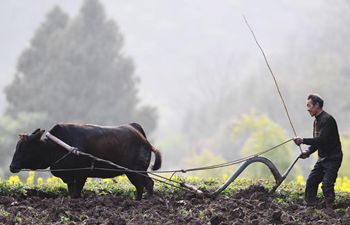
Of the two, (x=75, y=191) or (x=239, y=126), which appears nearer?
(x=75, y=191)

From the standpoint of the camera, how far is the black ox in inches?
418

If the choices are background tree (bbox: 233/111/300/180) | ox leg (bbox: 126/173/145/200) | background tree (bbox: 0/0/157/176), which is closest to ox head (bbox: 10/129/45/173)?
ox leg (bbox: 126/173/145/200)

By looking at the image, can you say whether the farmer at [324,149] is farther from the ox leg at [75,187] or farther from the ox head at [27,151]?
the ox head at [27,151]

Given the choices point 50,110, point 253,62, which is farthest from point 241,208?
point 253,62

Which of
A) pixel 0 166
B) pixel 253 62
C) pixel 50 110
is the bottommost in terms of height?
pixel 0 166

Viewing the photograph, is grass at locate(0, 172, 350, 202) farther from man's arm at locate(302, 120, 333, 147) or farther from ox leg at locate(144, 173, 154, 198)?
man's arm at locate(302, 120, 333, 147)

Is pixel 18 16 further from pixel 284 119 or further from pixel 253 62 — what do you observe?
pixel 284 119

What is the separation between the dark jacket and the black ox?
8.61 ft

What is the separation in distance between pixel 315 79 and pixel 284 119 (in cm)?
393

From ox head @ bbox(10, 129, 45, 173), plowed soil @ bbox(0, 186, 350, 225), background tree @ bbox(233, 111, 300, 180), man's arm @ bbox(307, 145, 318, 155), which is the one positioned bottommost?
plowed soil @ bbox(0, 186, 350, 225)

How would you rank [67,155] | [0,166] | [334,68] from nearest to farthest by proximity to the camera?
1. [67,155]
2. [0,166]
3. [334,68]

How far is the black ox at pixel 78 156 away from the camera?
1062 cm

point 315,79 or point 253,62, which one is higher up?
point 253,62

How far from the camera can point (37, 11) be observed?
7900 centimetres
